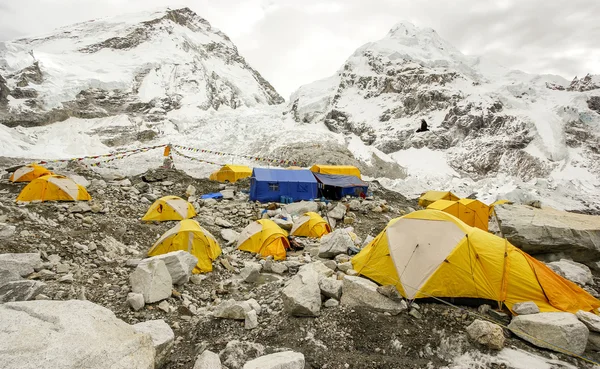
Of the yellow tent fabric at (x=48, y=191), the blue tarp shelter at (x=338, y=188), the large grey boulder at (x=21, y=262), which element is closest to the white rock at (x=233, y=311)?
the large grey boulder at (x=21, y=262)


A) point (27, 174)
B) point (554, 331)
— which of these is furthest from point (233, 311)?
point (27, 174)

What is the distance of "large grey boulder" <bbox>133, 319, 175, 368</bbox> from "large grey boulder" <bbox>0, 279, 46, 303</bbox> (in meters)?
2.33

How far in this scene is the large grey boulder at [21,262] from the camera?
5.70 m

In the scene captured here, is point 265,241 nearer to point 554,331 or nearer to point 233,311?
point 233,311

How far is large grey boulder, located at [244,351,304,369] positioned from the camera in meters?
3.55

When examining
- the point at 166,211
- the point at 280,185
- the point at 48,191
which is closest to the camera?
the point at 48,191

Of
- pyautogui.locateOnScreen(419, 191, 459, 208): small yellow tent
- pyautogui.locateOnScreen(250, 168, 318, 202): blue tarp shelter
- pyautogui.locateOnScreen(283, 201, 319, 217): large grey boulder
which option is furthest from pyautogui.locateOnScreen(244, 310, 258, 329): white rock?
pyautogui.locateOnScreen(419, 191, 459, 208): small yellow tent

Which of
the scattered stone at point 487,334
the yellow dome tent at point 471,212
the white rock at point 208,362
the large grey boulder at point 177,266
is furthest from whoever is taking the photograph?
the yellow dome tent at point 471,212

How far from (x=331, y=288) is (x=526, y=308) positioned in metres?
3.10

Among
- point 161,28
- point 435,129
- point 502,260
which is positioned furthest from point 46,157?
point 161,28

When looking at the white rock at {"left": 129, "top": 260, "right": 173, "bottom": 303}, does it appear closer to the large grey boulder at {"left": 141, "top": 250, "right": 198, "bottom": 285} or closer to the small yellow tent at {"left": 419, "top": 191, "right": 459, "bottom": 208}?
the large grey boulder at {"left": 141, "top": 250, "right": 198, "bottom": 285}

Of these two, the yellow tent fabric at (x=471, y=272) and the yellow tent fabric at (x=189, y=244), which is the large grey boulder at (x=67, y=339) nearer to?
the yellow tent fabric at (x=189, y=244)

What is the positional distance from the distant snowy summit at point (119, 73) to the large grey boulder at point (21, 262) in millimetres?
44498

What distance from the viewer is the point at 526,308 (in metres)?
4.85
